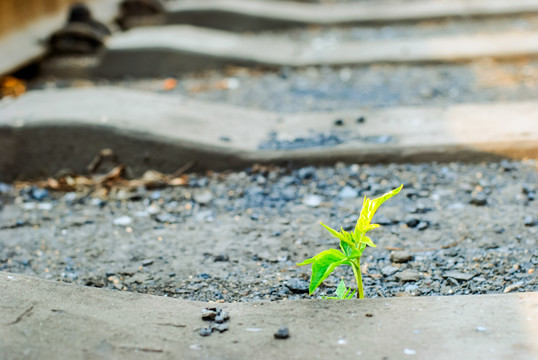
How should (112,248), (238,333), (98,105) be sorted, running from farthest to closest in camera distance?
(98,105) → (112,248) → (238,333)

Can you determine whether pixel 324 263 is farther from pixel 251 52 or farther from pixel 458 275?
pixel 251 52

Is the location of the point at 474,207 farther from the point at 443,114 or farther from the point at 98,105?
the point at 98,105

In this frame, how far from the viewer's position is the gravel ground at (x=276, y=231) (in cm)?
252

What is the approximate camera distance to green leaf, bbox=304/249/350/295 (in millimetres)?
1943

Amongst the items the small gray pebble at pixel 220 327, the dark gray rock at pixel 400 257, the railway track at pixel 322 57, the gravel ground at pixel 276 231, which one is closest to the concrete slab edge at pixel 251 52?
the railway track at pixel 322 57

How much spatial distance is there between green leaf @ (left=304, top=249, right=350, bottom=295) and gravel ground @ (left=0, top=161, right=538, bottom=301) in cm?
47

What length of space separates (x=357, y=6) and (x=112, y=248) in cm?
605

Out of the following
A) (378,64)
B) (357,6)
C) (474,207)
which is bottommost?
(474,207)

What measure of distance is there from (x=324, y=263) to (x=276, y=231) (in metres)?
1.05

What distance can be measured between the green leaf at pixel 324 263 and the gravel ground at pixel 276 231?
1.54 feet

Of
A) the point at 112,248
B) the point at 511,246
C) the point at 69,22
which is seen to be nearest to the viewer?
the point at 511,246

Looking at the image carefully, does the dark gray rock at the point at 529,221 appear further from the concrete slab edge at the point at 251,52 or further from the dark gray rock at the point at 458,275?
the concrete slab edge at the point at 251,52

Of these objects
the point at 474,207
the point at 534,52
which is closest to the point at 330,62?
the point at 534,52

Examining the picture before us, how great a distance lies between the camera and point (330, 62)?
5.83 meters
